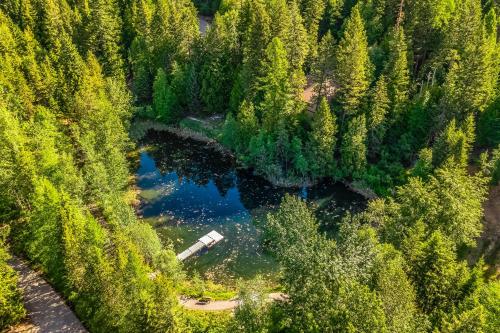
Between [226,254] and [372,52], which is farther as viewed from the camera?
[372,52]

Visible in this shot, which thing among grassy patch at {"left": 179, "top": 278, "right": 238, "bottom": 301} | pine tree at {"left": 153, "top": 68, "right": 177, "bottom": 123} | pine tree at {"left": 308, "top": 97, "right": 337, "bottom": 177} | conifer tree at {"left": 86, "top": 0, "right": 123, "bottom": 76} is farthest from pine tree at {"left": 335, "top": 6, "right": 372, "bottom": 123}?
conifer tree at {"left": 86, "top": 0, "right": 123, "bottom": 76}

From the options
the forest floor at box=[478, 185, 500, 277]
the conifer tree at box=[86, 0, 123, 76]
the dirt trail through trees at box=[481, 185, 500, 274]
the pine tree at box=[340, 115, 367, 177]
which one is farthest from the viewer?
the conifer tree at box=[86, 0, 123, 76]

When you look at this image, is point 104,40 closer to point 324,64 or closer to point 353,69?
point 324,64

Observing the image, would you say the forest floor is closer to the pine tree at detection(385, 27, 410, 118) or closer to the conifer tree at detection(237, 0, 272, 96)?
the pine tree at detection(385, 27, 410, 118)

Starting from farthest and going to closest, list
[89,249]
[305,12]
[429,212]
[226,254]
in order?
[305,12]
[226,254]
[429,212]
[89,249]

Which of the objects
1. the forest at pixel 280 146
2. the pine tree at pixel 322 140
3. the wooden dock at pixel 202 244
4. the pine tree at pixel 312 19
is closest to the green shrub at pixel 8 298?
the forest at pixel 280 146

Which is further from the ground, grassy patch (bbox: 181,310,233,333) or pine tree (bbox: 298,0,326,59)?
pine tree (bbox: 298,0,326,59)

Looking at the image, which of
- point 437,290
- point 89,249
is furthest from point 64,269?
point 437,290

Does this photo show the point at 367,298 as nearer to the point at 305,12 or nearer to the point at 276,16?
the point at 276,16
